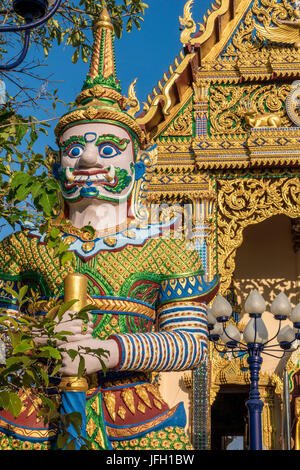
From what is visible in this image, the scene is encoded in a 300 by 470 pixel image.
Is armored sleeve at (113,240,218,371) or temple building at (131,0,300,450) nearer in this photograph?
armored sleeve at (113,240,218,371)

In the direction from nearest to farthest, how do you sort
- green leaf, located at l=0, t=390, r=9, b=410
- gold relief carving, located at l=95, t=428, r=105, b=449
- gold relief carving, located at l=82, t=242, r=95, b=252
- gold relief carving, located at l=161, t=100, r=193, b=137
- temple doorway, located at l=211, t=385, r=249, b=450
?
green leaf, located at l=0, t=390, r=9, b=410, gold relief carving, located at l=95, t=428, r=105, b=449, gold relief carving, located at l=82, t=242, r=95, b=252, gold relief carving, located at l=161, t=100, r=193, b=137, temple doorway, located at l=211, t=385, r=249, b=450

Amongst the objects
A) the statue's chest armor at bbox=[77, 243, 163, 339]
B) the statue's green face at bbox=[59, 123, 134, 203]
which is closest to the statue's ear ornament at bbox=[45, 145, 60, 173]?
the statue's green face at bbox=[59, 123, 134, 203]

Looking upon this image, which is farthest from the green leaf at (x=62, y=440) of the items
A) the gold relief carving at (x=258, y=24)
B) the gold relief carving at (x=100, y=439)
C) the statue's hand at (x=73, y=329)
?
the gold relief carving at (x=258, y=24)

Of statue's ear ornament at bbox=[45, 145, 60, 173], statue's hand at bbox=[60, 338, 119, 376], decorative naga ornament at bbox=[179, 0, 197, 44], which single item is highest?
decorative naga ornament at bbox=[179, 0, 197, 44]

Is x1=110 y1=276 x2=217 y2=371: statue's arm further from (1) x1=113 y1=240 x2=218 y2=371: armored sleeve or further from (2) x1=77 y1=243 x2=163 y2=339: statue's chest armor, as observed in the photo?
(2) x1=77 y1=243 x2=163 y2=339: statue's chest armor

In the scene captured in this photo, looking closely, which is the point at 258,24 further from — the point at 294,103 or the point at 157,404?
the point at 157,404

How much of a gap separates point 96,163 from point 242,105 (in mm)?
4498

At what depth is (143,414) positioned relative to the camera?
362 cm

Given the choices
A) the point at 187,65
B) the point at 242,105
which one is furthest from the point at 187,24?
the point at 242,105

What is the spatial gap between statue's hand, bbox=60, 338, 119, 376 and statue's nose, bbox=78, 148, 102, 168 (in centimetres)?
105

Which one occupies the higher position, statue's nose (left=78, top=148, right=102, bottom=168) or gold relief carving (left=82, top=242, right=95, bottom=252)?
statue's nose (left=78, top=148, right=102, bottom=168)

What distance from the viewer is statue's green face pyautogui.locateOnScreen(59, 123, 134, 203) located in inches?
158
